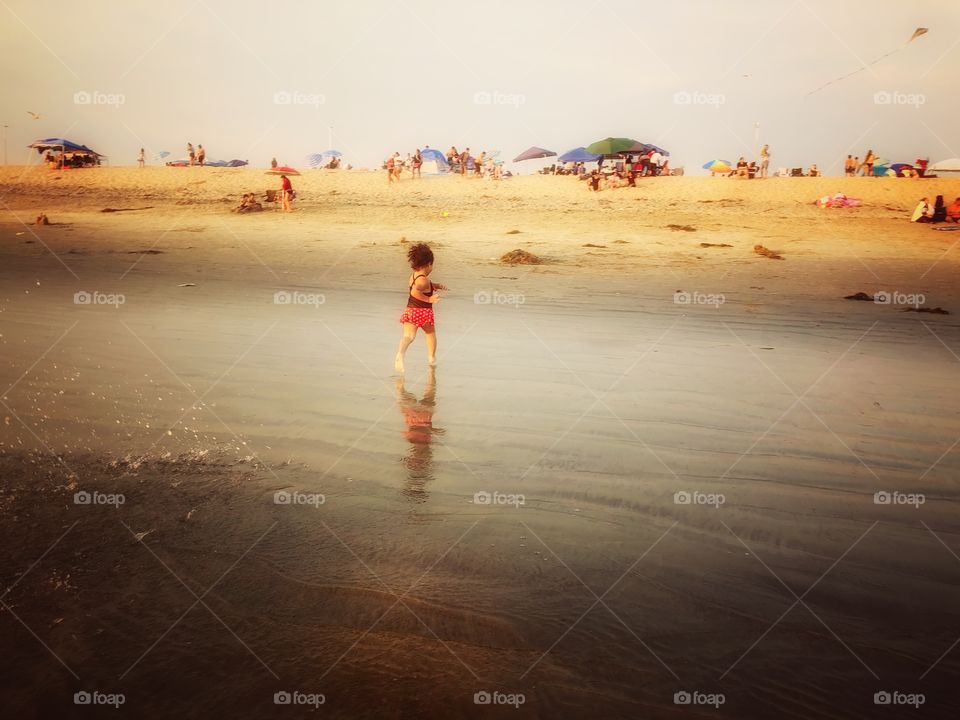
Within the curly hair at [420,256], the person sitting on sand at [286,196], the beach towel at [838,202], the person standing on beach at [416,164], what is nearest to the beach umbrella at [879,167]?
the beach towel at [838,202]

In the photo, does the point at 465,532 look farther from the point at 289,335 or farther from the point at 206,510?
the point at 289,335

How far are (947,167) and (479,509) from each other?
36.0 m

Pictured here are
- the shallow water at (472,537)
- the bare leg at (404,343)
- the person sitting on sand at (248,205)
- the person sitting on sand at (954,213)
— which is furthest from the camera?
the person sitting on sand at (248,205)

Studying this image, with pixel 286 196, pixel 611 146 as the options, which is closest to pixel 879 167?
pixel 611 146

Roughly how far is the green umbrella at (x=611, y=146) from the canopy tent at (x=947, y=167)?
44.2ft

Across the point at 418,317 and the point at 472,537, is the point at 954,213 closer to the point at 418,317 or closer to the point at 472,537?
the point at 418,317

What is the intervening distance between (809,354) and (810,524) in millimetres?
5184

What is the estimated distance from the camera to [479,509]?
4336 millimetres

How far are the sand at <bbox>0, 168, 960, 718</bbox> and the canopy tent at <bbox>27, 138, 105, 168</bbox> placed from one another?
30.8m

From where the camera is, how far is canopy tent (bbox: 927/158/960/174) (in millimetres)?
31703

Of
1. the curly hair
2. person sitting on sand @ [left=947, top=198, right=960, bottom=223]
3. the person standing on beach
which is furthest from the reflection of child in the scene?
the person standing on beach

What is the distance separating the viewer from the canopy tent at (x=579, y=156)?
35.1 meters

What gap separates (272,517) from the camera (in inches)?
163

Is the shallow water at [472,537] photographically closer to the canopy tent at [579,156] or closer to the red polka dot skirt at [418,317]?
the red polka dot skirt at [418,317]
